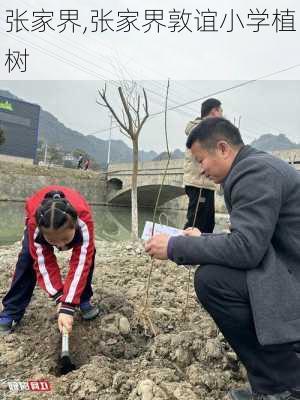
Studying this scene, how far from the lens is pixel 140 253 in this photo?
4754 millimetres

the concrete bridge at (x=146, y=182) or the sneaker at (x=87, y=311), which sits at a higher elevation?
the concrete bridge at (x=146, y=182)

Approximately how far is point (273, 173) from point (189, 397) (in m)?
0.95

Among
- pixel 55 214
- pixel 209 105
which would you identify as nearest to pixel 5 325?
pixel 55 214

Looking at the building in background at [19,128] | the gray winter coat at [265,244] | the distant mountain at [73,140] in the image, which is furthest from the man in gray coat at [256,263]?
the distant mountain at [73,140]

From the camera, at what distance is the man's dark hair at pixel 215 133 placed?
158 centimetres

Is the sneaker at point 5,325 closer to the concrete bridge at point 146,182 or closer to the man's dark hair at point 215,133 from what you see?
the man's dark hair at point 215,133

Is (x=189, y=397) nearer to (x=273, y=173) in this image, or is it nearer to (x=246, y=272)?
(x=246, y=272)

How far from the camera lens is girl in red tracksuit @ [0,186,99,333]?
6.54ft

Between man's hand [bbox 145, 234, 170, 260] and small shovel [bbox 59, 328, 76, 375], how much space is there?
732 millimetres

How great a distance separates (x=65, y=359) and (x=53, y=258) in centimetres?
58

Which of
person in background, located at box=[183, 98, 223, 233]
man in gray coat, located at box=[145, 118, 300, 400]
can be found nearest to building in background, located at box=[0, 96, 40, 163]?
person in background, located at box=[183, 98, 223, 233]

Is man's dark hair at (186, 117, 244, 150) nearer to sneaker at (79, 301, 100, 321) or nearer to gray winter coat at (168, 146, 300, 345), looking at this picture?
gray winter coat at (168, 146, 300, 345)

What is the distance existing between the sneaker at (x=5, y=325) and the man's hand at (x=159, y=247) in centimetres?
126

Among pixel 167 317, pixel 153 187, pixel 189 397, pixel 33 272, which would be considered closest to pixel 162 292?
pixel 167 317
